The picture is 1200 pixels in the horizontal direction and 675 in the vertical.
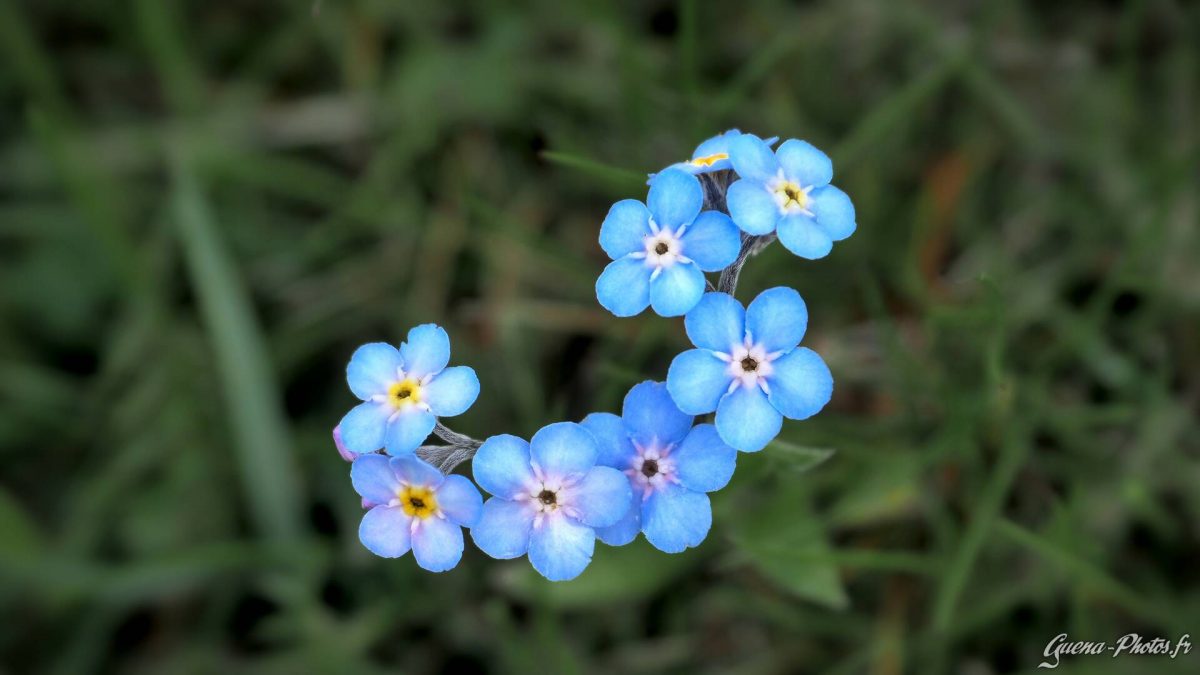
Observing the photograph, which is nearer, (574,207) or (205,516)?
(205,516)

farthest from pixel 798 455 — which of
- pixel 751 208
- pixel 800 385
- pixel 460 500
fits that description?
pixel 460 500

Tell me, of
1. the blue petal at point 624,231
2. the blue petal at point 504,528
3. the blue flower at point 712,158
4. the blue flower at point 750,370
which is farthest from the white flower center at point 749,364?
the blue petal at point 504,528

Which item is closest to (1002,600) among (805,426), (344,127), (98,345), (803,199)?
(805,426)

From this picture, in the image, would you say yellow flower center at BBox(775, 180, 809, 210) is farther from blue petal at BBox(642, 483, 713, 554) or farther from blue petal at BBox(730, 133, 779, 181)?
blue petal at BBox(642, 483, 713, 554)

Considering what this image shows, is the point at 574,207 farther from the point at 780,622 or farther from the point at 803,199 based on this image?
the point at 803,199

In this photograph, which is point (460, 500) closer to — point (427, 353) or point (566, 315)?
point (427, 353)

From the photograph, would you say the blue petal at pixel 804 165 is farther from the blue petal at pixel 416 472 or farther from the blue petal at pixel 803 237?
the blue petal at pixel 416 472
